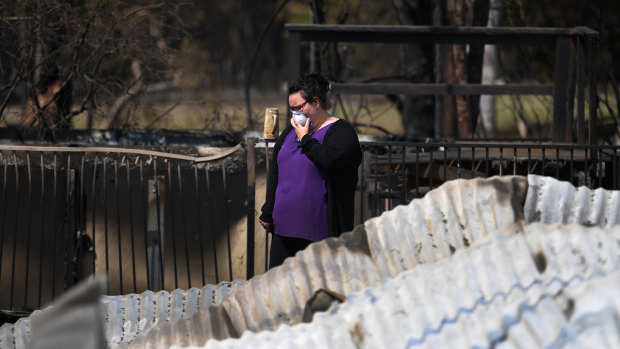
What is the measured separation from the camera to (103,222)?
22.4 ft

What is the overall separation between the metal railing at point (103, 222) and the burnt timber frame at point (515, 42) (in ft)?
5.54

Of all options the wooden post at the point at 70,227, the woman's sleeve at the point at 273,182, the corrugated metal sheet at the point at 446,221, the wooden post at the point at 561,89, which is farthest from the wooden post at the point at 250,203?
the wooden post at the point at 561,89

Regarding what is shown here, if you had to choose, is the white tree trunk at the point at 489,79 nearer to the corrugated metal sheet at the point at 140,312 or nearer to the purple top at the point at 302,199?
the corrugated metal sheet at the point at 140,312

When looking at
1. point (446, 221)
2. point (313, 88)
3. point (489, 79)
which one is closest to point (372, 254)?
point (446, 221)

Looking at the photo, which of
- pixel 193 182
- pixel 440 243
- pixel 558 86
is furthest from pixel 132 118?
pixel 440 243

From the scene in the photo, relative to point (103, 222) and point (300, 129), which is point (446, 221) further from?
point (103, 222)

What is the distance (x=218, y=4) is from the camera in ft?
155

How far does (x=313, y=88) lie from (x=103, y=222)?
10.2 feet

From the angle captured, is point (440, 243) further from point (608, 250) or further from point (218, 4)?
point (218, 4)

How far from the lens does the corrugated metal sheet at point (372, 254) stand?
3258 millimetres

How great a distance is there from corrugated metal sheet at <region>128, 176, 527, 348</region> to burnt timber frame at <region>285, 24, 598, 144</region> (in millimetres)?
4532

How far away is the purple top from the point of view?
438 centimetres

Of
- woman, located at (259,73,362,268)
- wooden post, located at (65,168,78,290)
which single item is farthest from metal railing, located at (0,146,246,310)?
woman, located at (259,73,362,268)

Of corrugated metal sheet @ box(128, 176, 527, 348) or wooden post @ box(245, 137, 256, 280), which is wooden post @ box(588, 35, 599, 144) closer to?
wooden post @ box(245, 137, 256, 280)
